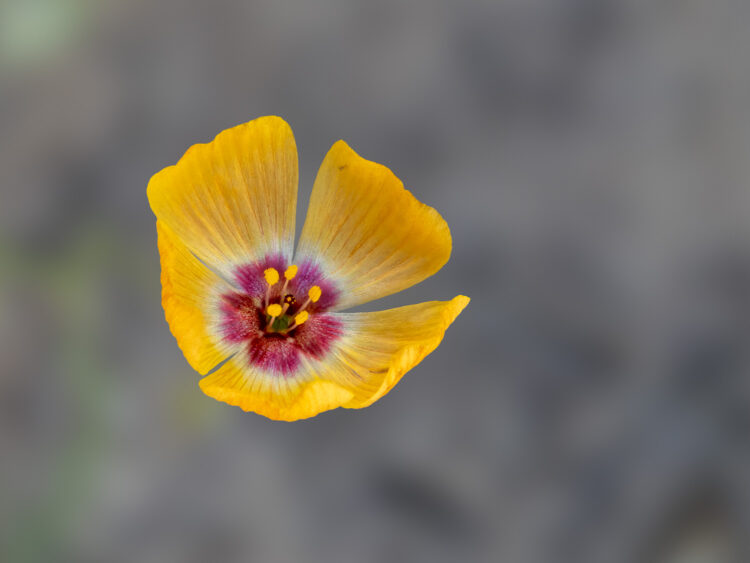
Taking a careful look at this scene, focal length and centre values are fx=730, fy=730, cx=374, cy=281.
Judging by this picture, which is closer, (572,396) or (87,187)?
(87,187)

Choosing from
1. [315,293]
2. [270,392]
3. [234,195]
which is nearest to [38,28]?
[234,195]

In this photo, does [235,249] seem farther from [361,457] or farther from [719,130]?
[719,130]

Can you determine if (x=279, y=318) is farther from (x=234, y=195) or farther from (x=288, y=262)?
(x=234, y=195)

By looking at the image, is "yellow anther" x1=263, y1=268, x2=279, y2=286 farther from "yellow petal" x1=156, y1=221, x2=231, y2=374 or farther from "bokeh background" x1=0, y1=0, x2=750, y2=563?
"bokeh background" x1=0, y1=0, x2=750, y2=563

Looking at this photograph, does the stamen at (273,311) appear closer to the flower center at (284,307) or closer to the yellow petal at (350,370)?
the flower center at (284,307)

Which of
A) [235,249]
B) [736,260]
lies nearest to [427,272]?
[235,249]

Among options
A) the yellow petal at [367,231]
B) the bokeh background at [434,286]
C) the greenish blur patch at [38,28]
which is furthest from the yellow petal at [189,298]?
the greenish blur patch at [38,28]
